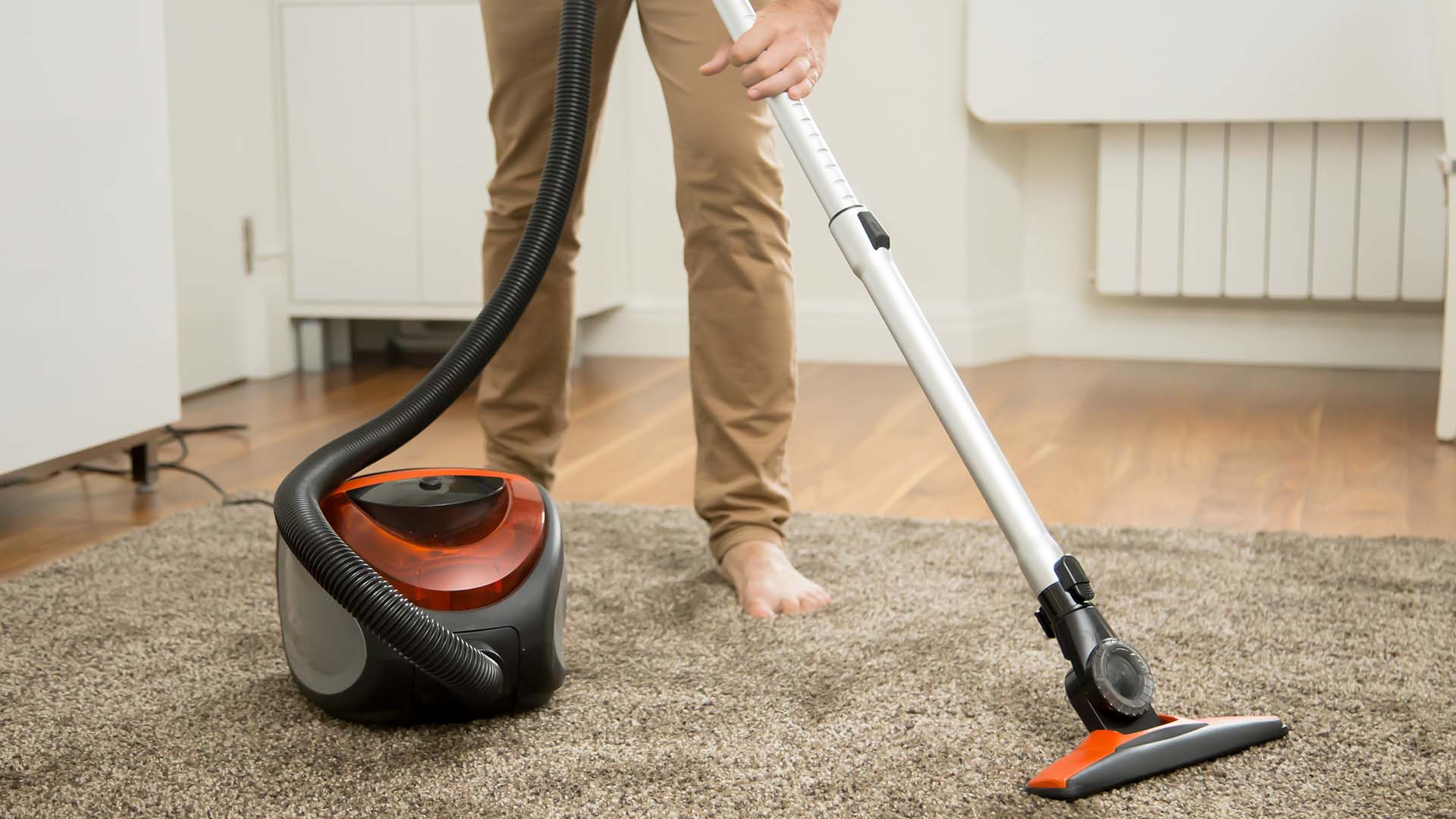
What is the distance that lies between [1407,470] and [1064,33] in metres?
1.22

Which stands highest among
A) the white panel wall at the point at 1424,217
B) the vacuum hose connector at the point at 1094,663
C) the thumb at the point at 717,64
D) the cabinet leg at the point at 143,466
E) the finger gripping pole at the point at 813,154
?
the thumb at the point at 717,64

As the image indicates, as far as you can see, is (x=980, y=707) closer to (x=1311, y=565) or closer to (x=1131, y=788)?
(x=1131, y=788)

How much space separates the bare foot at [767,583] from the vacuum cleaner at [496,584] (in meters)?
0.27

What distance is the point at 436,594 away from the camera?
3.08 feet

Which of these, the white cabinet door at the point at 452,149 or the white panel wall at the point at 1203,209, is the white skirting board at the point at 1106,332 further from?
the white cabinet door at the point at 452,149

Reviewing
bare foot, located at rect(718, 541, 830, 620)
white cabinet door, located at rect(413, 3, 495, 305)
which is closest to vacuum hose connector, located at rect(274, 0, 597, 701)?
bare foot, located at rect(718, 541, 830, 620)

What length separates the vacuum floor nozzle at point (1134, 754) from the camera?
86cm

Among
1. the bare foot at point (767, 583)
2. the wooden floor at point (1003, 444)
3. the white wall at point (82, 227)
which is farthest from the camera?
the wooden floor at point (1003, 444)

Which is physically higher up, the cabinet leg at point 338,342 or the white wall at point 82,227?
the white wall at point 82,227

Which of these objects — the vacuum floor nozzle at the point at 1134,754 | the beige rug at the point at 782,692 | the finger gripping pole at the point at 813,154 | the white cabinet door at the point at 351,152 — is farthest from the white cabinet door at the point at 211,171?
the vacuum floor nozzle at the point at 1134,754

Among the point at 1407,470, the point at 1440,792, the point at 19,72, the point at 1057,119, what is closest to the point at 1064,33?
the point at 1057,119

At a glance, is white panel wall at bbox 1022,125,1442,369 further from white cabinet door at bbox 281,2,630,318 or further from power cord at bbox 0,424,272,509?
power cord at bbox 0,424,272,509

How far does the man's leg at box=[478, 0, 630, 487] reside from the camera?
4.53 feet

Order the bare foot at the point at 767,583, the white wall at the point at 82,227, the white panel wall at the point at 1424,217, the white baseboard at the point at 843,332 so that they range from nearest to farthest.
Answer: the bare foot at the point at 767,583, the white wall at the point at 82,227, the white panel wall at the point at 1424,217, the white baseboard at the point at 843,332
